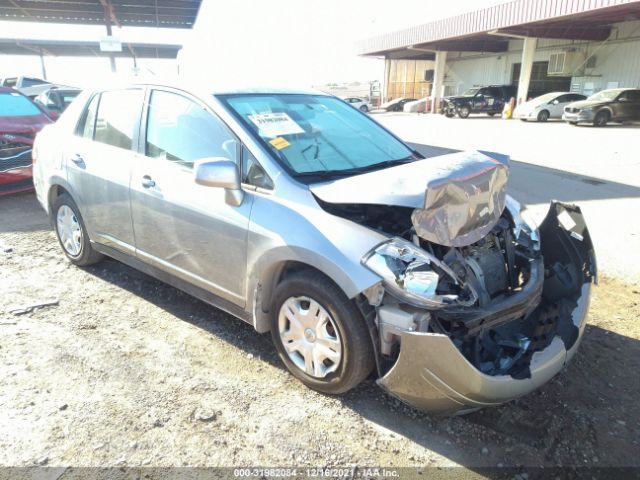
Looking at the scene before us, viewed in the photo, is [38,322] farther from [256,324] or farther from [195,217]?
[256,324]

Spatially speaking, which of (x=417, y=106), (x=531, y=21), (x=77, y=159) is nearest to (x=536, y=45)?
(x=531, y=21)

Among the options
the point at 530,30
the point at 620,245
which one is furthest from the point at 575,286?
the point at 530,30

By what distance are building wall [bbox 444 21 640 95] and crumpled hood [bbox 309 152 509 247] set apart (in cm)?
2889

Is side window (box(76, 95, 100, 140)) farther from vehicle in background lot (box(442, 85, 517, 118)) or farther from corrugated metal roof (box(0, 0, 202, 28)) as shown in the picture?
vehicle in background lot (box(442, 85, 517, 118))

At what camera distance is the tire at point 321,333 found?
2.46 m

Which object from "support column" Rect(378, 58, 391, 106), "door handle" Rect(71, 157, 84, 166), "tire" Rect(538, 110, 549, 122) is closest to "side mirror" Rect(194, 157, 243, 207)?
"door handle" Rect(71, 157, 84, 166)

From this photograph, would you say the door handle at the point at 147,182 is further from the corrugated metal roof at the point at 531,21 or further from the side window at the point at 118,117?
the corrugated metal roof at the point at 531,21

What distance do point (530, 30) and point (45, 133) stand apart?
28971 millimetres

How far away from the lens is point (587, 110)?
20391 mm

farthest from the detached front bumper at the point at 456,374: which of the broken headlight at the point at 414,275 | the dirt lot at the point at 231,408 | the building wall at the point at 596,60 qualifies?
the building wall at the point at 596,60

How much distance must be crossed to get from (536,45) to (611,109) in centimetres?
1172

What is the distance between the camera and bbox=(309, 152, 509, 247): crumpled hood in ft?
7.86

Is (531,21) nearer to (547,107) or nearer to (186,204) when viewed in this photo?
(547,107)

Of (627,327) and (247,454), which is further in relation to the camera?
(627,327)
